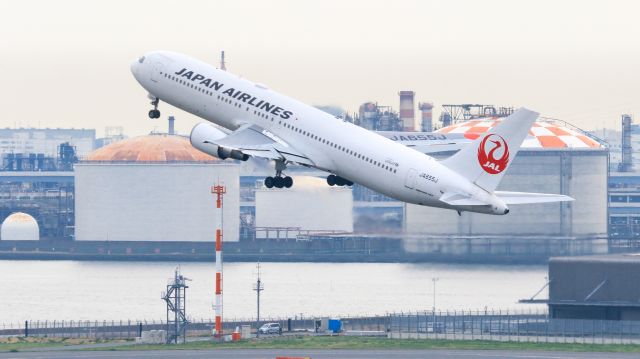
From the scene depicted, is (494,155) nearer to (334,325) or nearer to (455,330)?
(455,330)

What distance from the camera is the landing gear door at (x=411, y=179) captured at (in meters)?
103

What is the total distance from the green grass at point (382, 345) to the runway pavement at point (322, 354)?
4.40 meters

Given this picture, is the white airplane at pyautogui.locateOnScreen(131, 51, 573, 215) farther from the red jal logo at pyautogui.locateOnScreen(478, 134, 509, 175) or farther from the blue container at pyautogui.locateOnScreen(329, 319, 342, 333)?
the blue container at pyautogui.locateOnScreen(329, 319, 342, 333)

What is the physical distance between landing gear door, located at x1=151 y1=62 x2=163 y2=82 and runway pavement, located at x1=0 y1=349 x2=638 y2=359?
903 inches

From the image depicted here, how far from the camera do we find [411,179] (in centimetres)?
10338

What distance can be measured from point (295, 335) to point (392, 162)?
205 ft

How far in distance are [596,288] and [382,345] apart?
28.8 meters

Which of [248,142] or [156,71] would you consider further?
[156,71]

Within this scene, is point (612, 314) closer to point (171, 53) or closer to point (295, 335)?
point (295, 335)

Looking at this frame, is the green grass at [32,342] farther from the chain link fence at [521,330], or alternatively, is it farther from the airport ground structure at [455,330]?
the chain link fence at [521,330]

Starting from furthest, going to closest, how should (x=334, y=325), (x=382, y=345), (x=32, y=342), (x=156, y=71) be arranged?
1. (x=334, y=325)
2. (x=32, y=342)
3. (x=382, y=345)
4. (x=156, y=71)

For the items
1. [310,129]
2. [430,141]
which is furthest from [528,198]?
[430,141]

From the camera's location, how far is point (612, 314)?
162 m

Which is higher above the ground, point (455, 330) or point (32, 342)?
point (455, 330)
